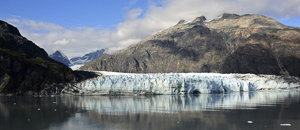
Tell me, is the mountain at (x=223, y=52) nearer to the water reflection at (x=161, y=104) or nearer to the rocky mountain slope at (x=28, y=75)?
the rocky mountain slope at (x=28, y=75)

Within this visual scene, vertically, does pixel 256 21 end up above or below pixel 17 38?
above

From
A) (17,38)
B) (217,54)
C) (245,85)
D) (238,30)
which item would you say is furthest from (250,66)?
(17,38)

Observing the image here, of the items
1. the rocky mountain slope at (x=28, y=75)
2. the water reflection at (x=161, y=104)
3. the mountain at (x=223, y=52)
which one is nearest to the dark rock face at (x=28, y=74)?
the rocky mountain slope at (x=28, y=75)

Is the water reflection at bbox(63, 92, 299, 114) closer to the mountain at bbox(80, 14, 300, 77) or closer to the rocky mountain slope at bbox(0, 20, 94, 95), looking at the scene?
the rocky mountain slope at bbox(0, 20, 94, 95)

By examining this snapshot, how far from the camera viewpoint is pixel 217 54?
162250mm

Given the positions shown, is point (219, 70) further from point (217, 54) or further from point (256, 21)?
point (256, 21)

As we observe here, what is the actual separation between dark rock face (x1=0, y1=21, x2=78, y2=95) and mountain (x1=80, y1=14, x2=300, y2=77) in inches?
3822

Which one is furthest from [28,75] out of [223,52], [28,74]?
[223,52]

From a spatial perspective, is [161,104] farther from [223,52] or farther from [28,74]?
[223,52]

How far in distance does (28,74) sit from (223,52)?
12910cm

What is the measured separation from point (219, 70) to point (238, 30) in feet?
164

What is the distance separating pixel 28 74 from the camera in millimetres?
60406

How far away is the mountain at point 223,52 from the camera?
5482 inches

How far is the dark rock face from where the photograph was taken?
57406 millimetres
